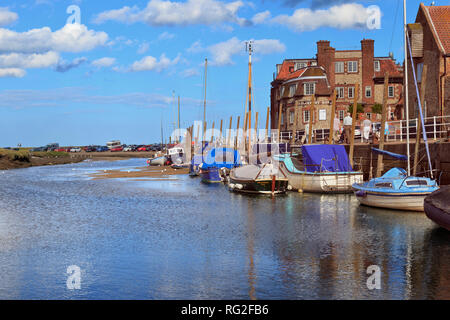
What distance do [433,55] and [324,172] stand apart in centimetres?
1596

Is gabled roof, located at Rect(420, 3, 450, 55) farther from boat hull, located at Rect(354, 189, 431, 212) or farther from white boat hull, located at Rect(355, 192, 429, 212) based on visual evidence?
white boat hull, located at Rect(355, 192, 429, 212)

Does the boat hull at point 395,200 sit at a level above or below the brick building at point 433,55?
below

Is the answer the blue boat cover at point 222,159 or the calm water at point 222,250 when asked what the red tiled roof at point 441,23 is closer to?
the calm water at point 222,250

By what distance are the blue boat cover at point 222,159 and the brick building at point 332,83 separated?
2330 cm

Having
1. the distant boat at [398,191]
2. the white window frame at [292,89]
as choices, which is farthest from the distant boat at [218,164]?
the distant boat at [398,191]

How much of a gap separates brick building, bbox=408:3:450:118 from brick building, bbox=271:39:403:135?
1148 inches

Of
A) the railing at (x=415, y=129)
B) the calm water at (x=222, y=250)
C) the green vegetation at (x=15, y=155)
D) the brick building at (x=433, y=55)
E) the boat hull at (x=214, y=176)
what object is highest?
the brick building at (x=433, y=55)

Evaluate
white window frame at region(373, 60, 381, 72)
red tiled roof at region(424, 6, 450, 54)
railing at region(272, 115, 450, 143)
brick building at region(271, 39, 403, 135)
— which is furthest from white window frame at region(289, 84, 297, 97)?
red tiled roof at region(424, 6, 450, 54)

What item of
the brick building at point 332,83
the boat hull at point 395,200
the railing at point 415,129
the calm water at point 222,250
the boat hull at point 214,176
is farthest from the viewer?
the brick building at point 332,83

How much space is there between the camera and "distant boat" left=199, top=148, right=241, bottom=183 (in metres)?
55.5

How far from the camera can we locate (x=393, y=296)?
1507 centimetres

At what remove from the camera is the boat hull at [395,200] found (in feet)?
94.3

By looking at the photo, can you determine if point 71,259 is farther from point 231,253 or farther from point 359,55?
point 359,55
